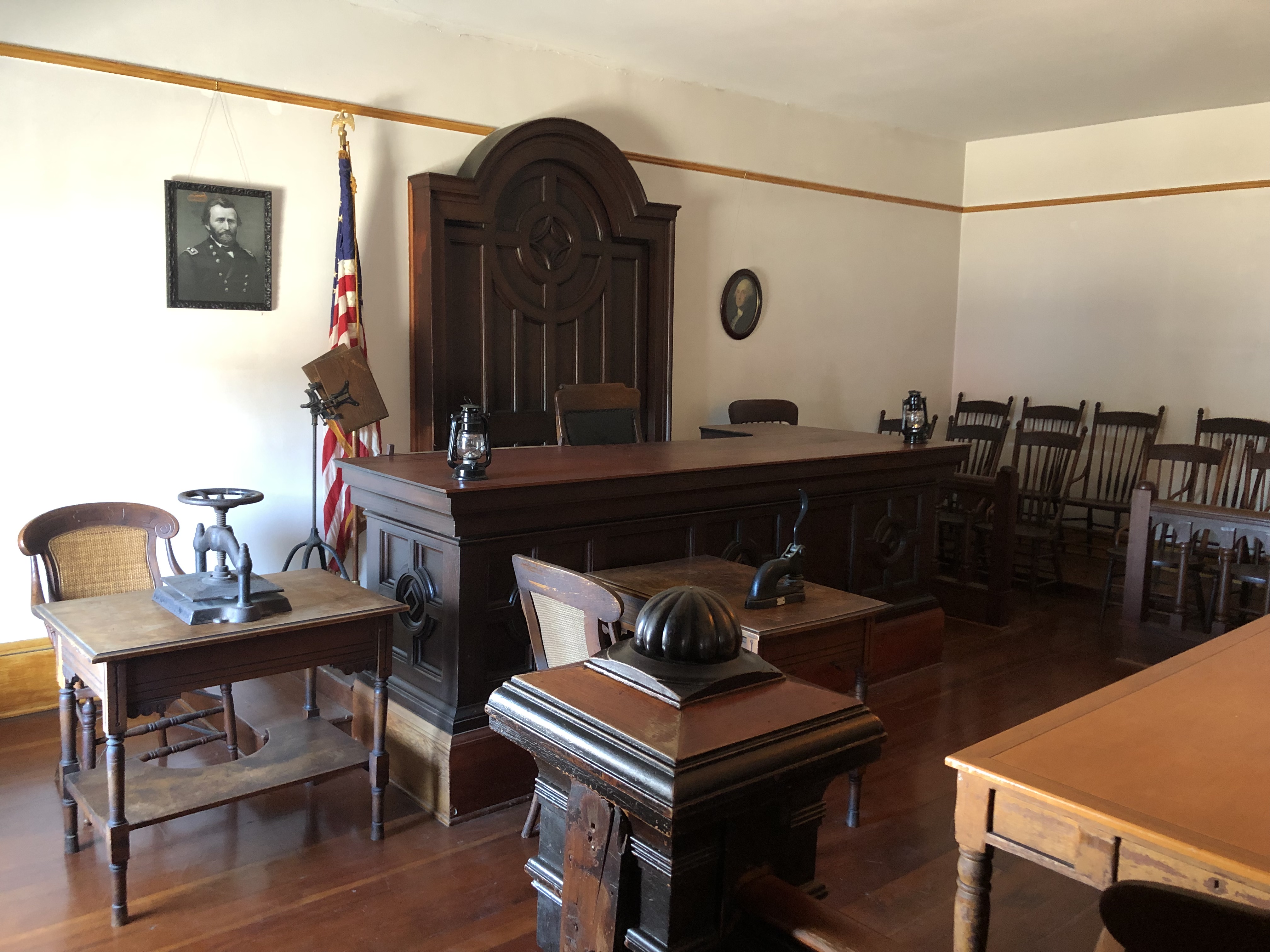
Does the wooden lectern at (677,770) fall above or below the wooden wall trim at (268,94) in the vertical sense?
below

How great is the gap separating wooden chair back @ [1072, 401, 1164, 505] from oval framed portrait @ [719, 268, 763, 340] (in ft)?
8.31

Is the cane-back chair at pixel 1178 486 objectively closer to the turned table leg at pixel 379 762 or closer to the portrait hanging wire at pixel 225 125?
the turned table leg at pixel 379 762

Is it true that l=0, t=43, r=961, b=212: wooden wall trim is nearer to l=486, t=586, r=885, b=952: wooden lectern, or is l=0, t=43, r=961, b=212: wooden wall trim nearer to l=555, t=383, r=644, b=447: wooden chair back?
l=555, t=383, r=644, b=447: wooden chair back

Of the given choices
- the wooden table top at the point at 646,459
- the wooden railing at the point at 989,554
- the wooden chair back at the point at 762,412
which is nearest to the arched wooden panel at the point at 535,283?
the wooden chair back at the point at 762,412

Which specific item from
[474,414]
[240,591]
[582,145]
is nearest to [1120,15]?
[582,145]

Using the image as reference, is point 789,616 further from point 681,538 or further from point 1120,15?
point 1120,15

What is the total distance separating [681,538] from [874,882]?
4.30 feet

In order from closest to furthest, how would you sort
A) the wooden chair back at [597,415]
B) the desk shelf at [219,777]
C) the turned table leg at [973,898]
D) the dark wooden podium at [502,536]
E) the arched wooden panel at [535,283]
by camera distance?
the turned table leg at [973,898]
the desk shelf at [219,777]
the dark wooden podium at [502,536]
the wooden chair back at [597,415]
the arched wooden panel at [535,283]

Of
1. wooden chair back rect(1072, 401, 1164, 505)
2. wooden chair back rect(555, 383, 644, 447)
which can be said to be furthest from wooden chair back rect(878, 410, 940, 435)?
wooden chair back rect(555, 383, 644, 447)

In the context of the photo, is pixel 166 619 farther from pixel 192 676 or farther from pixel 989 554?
pixel 989 554

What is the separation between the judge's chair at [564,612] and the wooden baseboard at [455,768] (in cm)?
56

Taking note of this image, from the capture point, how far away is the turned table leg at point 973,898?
61.8 inches

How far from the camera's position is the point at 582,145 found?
16.9 feet

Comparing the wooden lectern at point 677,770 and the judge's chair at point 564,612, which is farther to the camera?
the judge's chair at point 564,612
